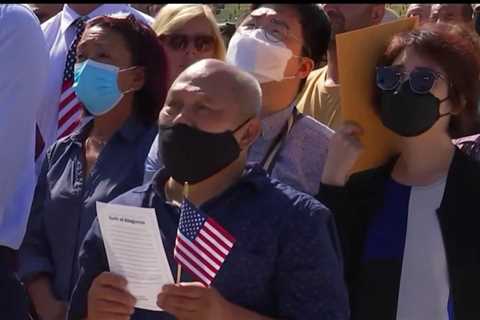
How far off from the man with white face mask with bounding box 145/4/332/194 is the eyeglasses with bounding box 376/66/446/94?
40 centimetres

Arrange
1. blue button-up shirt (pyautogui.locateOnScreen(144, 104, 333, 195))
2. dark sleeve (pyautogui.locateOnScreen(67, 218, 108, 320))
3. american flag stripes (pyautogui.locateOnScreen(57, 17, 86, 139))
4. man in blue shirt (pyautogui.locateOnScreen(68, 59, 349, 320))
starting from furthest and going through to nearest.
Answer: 1. american flag stripes (pyautogui.locateOnScreen(57, 17, 86, 139))
2. blue button-up shirt (pyautogui.locateOnScreen(144, 104, 333, 195))
3. dark sleeve (pyautogui.locateOnScreen(67, 218, 108, 320))
4. man in blue shirt (pyautogui.locateOnScreen(68, 59, 349, 320))

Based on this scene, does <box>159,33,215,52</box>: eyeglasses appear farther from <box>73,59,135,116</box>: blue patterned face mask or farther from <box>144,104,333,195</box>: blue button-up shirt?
<box>144,104,333,195</box>: blue button-up shirt

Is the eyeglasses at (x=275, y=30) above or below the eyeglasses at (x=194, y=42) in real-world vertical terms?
above

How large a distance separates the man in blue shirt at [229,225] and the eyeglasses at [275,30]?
893mm

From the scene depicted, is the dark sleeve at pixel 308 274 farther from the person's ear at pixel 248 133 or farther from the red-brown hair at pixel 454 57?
the red-brown hair at pixel 454 57

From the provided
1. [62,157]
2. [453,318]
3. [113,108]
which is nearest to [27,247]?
[62,157]

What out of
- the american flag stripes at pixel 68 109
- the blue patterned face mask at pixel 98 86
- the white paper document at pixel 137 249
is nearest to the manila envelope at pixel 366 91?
the blue patterned face mask at pixel 98 86

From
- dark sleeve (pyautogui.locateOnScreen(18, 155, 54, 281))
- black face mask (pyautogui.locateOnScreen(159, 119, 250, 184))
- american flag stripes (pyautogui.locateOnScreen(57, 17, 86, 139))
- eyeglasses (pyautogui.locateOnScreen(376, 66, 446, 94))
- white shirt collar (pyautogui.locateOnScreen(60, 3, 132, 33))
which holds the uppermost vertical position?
eyeglasses (pyautogui.locateOnScreen(376, 66, 446, 94))

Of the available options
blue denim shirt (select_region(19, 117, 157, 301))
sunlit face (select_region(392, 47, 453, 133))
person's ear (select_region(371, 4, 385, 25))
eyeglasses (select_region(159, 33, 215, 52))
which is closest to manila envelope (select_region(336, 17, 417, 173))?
sunlit face (select_region(392, 47, 453, 133))

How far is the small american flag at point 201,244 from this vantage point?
97.2 inches

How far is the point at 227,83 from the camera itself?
8.97ft

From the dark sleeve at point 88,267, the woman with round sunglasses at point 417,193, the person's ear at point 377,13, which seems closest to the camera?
the dark sleeve at point 88,267

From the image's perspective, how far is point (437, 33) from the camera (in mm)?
3102

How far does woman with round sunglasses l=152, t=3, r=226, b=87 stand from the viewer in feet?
13.6
